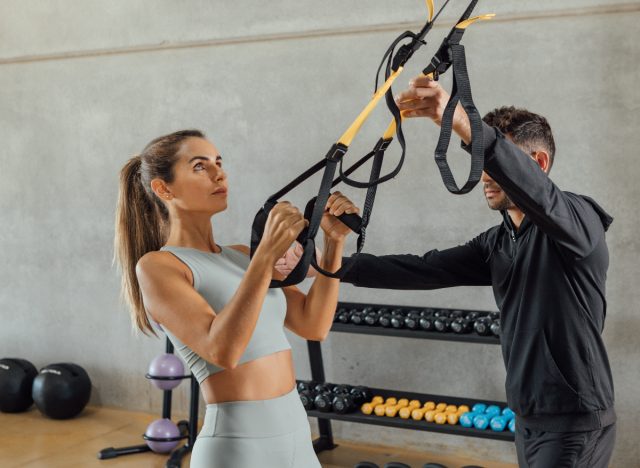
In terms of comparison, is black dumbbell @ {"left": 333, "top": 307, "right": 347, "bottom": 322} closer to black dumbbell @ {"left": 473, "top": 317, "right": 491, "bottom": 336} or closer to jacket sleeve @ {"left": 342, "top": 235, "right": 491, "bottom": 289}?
black dumbbell @ {"left": 473, "top": 317, "right": 491, "bottom": 336}

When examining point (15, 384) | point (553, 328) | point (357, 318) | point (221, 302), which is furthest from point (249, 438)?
point (15, 384)

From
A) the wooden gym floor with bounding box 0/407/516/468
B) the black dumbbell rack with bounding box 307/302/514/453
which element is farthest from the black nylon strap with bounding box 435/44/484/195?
the wooden gym floor with bounding box 0/407/516/468

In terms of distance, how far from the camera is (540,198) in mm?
1727

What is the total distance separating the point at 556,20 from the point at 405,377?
2186mm

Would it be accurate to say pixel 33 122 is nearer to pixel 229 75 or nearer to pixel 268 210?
pixel 229 75

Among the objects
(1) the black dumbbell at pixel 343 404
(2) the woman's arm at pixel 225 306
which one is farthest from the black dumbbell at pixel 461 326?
(2) the woman's arm at pixel 225 306

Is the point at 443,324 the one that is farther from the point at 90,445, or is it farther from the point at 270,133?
the point at 90,445

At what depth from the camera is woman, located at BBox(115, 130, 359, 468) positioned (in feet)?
5.59

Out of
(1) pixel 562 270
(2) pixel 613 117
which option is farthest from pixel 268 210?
(2) pixel 613 117

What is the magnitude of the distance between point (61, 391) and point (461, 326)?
9.05ft

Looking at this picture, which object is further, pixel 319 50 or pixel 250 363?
pixel 319 50

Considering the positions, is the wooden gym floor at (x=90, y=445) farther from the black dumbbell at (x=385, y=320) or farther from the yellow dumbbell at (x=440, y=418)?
the black dumbbell at (x=385, y=320)

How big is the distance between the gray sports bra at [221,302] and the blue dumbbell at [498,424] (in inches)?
83.5

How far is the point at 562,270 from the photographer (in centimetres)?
209
